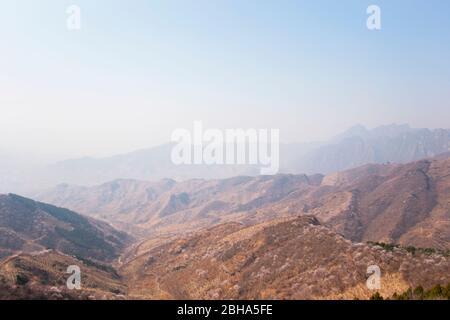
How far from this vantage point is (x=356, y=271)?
76.2m

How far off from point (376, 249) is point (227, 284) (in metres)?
33.9

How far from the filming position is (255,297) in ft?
257

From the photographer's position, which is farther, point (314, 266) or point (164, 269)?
point (164, 269)
